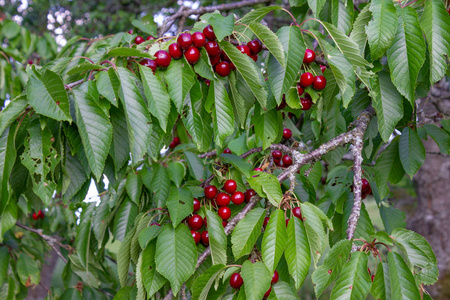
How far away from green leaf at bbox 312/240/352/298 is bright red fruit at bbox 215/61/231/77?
1.75 feet

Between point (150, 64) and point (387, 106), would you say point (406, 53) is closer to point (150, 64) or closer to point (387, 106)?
point (387, 106)

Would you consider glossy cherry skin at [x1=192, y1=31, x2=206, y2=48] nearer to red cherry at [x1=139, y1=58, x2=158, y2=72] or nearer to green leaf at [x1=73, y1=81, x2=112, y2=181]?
red cherry at [x1=139, y1=58, x2=158, y2=72]

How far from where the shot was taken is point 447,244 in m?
3.75

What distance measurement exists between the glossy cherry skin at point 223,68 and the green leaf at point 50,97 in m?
0.41

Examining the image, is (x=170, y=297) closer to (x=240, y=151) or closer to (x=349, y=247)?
(x=349, y=247)

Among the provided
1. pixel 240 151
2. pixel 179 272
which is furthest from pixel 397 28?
pixel 179 272

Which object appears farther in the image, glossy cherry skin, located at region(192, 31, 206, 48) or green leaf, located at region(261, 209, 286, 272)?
glossy cherry skin, located at region(192, 31, 206, 48)

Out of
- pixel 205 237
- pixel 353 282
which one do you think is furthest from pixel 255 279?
pixel 205 237

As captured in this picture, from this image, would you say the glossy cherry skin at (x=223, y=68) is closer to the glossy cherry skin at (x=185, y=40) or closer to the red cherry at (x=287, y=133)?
the glossy cherry skin at (x=185, y=40)

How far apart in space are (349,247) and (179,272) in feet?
1.43

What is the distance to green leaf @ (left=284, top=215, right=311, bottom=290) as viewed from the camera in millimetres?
898

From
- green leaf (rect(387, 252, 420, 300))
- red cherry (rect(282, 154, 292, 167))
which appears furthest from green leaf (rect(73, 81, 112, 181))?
red cherry (rect(282, 154, 292, 167))

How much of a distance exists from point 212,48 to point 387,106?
1.97 feet

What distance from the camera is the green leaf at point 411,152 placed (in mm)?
1474
